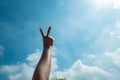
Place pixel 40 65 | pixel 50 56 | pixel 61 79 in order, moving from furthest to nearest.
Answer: pixel 61 79 → pixel 50 56 → pixel 40 65

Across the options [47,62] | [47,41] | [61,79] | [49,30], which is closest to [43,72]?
[47,62]

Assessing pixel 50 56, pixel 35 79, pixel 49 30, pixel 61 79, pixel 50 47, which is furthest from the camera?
pixel 61 79

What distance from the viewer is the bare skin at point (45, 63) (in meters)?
2.04

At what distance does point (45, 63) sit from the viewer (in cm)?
225

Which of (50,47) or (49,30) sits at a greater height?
(49,30)

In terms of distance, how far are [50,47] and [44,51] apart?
142 mm

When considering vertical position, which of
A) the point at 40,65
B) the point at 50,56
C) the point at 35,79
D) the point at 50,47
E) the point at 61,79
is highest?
the point at 61,79

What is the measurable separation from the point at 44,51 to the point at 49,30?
0.83m

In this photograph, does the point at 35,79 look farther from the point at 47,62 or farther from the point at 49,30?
the point at 49,30

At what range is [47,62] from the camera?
2.29 metres

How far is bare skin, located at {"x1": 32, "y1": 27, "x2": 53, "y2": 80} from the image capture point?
2044 mm

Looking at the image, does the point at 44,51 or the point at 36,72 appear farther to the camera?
the point at 44,51

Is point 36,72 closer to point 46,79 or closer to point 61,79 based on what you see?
point 46,79

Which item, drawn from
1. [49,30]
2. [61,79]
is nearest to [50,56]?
[49,30]
